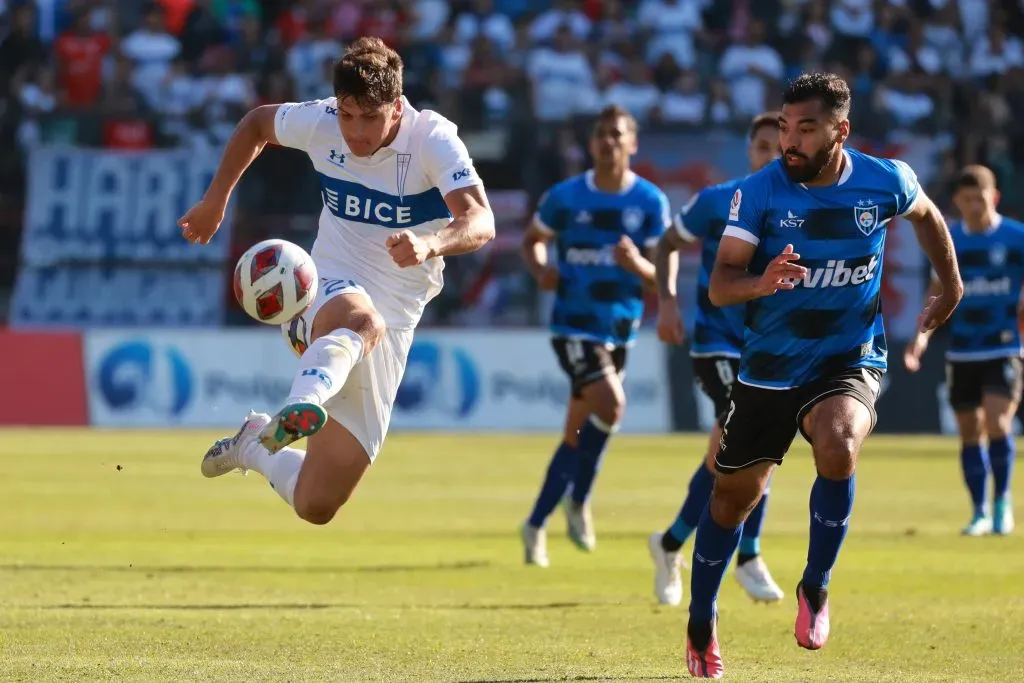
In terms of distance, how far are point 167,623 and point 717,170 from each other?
1771 cm

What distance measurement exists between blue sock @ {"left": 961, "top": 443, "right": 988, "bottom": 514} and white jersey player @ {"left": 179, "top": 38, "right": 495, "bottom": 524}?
250 inches

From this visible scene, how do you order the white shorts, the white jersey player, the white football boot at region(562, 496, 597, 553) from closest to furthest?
the white jersey player
the white shorts
the white football boot at region(562, 496, 597, 553)

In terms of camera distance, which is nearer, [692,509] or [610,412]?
[692,509]

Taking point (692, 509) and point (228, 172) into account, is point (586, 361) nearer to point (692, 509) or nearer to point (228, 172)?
point (692, 509)

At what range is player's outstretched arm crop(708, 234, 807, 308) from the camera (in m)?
6.39

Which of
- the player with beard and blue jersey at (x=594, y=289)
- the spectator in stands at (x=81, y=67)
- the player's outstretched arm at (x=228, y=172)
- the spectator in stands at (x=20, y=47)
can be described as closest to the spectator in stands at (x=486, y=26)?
the spectator in stands at (x=81, y=67)

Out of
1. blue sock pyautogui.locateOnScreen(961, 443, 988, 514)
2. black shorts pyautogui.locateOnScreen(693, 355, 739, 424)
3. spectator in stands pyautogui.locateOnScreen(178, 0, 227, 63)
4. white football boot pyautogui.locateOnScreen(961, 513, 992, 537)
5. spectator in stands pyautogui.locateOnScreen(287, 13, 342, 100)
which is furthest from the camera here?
spectator in stands pyautogui.locateOnScreen(178, 0, 227, 63)

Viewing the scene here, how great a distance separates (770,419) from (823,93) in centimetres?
129

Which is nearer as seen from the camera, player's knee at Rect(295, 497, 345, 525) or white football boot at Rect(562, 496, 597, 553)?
player's knee at Rect(295, 497, 345, 525)

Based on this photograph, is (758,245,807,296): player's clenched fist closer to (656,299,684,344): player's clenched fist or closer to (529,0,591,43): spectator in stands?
(656,299,684,344): player's clenched fist

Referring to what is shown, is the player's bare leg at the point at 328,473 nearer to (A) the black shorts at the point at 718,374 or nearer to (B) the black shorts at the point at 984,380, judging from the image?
(A) the black shorts at the point at 718,374

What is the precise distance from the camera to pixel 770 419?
22.8 feet

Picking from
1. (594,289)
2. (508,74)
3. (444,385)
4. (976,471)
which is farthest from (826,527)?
(508,74)

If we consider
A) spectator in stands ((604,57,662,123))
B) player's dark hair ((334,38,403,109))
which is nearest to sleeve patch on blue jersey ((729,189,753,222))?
player's dark hair ((334,38,403,109))
